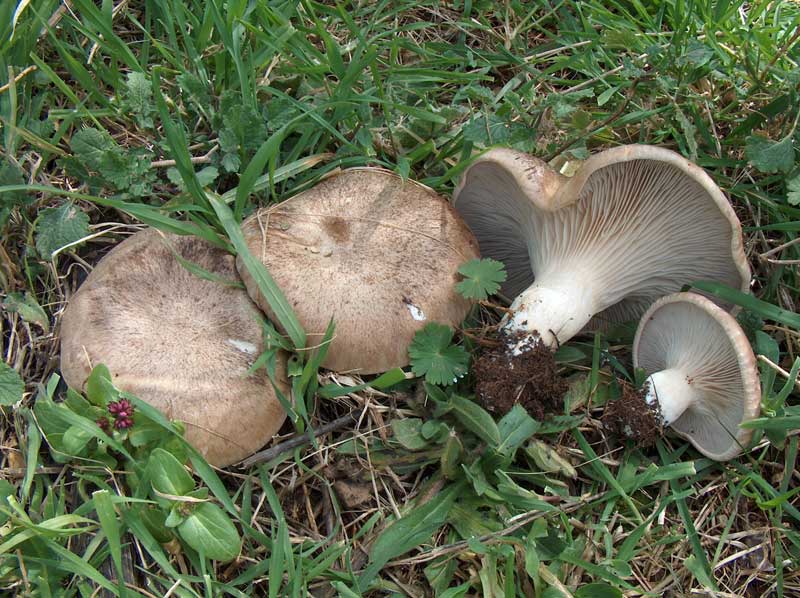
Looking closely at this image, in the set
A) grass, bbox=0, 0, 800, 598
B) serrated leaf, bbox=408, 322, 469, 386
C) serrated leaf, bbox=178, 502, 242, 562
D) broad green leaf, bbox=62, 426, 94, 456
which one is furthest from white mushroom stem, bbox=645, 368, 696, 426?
broad green leaf, bbox=62, 426, 94, 456

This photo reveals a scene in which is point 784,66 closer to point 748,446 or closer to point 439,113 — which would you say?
point 439,113

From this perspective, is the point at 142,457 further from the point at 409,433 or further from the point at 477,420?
the point at 477,420

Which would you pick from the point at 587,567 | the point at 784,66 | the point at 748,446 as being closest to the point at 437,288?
the point at 587,567

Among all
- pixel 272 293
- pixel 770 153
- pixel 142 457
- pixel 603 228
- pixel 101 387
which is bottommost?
pixel 142 457

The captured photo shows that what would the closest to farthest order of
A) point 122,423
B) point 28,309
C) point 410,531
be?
point 122,423 < point 410,531 < point 28,309

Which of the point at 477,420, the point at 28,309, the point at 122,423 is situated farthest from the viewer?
the point at 28,309

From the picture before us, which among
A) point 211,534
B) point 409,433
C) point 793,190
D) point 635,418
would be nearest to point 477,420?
point 409,433

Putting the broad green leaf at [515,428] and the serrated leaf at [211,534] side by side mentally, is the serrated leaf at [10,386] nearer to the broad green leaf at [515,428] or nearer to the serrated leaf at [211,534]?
the serrated leaf at [211,534]

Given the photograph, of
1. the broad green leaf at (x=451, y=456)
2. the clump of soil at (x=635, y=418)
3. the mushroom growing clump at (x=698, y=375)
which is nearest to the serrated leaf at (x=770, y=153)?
the mushroom growing clump at (x=698, y=375)

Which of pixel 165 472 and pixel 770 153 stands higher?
pixel 770 153

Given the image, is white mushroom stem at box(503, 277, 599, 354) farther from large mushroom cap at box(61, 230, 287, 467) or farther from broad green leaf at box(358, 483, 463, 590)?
large mushroom cap at box(61, 230, 287, 467)
